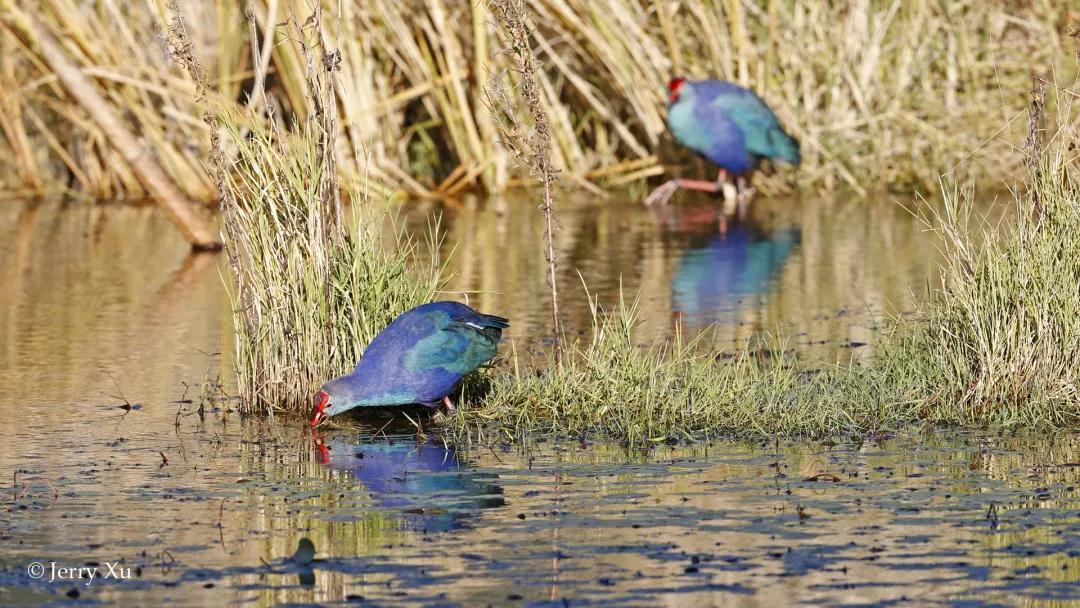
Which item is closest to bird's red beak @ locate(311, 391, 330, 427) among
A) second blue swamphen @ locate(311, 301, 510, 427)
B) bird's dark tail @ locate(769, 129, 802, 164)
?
second blue swamphen @ locate(311, 301, 510, 427)

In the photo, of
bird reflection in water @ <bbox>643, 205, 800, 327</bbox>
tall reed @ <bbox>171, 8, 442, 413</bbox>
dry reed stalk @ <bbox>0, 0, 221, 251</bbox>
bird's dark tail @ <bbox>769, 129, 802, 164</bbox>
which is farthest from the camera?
bird's dark tail @ <bbox>769, 129, 802, 164</bbox>

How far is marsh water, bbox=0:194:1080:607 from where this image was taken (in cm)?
469

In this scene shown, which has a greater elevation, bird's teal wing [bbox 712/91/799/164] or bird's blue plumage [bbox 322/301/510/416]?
bird's teal wing [bbox 712/91/799/164]

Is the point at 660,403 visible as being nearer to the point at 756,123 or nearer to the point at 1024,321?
the point at 1024,321

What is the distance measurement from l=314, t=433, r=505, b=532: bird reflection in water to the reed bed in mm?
7928

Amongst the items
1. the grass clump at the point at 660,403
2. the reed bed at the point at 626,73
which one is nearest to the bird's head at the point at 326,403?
the grass clump at the point at 660,403

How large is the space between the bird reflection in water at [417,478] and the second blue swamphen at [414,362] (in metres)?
0.18

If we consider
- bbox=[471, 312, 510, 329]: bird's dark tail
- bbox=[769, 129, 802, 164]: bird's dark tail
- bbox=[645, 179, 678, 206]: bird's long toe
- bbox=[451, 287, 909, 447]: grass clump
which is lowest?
bbox=[451, 287, 909, 447]: grass clump

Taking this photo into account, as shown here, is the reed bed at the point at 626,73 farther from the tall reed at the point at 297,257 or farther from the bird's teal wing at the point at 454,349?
the bird's teal wing at the point at 454,349

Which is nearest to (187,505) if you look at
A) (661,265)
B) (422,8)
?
(661,265)

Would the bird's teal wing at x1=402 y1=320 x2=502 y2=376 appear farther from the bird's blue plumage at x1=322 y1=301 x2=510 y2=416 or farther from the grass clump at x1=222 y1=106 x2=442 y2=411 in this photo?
the grass clump at x1=222 y1=106 x2=442 y2=411

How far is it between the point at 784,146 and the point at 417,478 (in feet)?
30.8

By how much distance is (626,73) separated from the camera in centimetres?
1512

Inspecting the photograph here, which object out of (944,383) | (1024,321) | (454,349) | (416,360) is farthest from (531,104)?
(1024,321)
